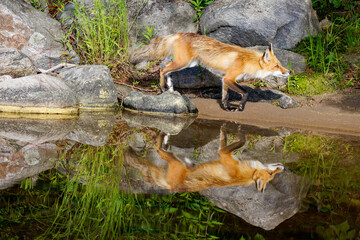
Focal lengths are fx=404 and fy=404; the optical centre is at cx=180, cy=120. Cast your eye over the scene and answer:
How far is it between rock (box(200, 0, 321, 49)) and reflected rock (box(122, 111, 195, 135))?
3.09 m

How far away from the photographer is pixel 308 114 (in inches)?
291

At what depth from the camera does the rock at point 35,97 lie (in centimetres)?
699

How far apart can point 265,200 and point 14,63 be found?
639cm

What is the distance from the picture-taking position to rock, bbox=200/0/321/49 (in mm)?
9312

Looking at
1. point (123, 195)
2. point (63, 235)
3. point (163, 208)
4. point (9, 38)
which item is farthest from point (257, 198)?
point (9, 38)

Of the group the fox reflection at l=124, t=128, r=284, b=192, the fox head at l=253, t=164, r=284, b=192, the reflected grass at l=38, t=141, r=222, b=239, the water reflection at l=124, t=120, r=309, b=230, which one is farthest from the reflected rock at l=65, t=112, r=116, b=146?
the fox head at l=253, t=164, r=284, b=192

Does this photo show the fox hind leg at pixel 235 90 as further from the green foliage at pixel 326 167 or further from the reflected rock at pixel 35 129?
the reflected rock at pixel 35 129

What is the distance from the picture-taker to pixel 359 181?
12.0 ft

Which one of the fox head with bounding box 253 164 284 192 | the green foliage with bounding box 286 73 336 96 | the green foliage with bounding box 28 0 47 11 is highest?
the green foliage with bounding box 28 0 47 11

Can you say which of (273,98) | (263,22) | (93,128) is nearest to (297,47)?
(263,22)

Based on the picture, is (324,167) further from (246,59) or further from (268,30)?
(268,30)

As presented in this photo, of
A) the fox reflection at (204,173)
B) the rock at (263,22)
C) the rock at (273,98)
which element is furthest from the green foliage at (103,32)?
the fox reflection at (204,173)

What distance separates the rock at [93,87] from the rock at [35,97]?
321 mm

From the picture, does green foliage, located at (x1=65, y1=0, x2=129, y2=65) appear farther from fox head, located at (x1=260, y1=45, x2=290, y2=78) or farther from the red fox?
fox head, located at (x1=260, y1=45, x2=290, y2=78)
